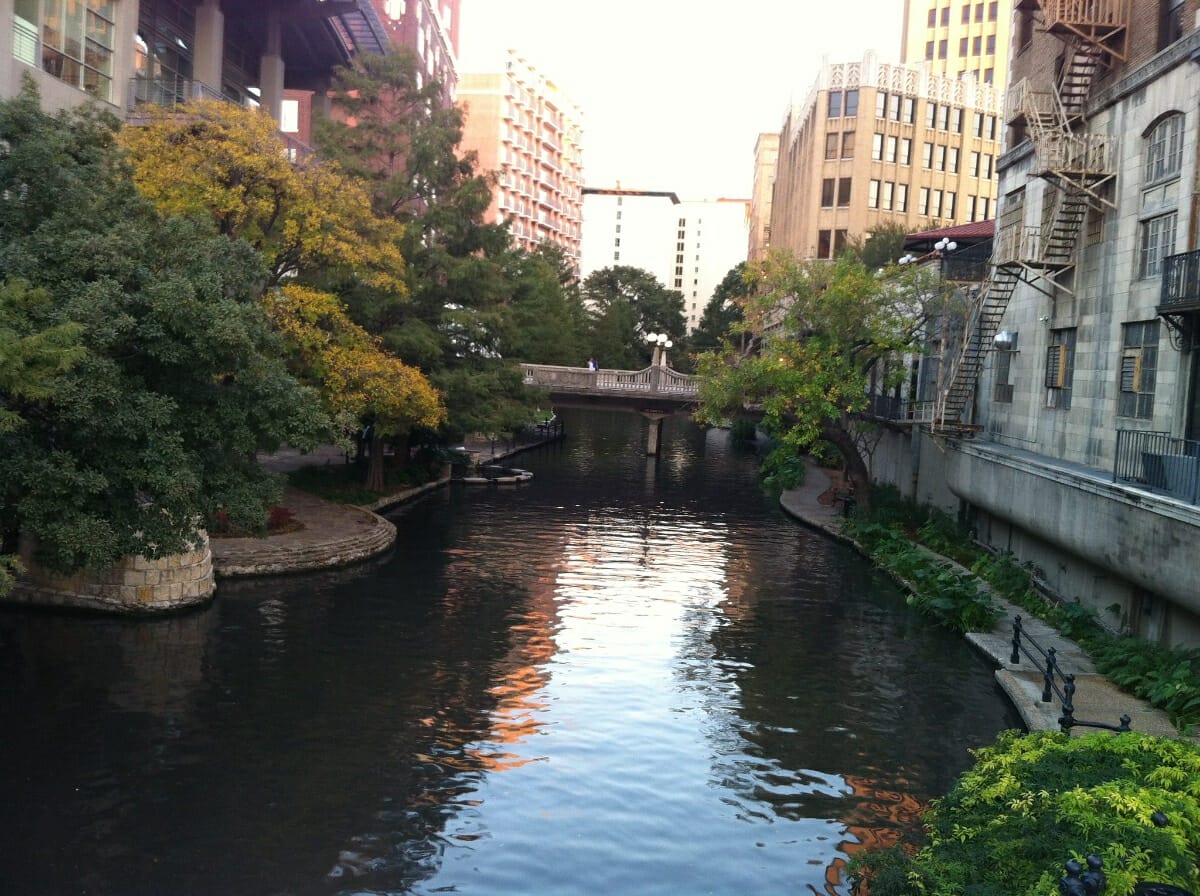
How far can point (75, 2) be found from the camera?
31188mm

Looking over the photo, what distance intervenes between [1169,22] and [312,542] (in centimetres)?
2585

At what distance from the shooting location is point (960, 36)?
108 metres

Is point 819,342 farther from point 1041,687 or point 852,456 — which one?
point 1041,687

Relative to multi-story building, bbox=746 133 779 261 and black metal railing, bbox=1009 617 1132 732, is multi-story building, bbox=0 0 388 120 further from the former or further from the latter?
multi-story building, bbox=746 133 779 261

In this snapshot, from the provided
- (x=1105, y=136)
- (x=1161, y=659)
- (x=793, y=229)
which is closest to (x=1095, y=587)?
(x=1161, y=659)

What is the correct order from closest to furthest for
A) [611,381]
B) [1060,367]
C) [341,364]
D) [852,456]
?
[1060,367], [341,364], [852,456], [611,381]

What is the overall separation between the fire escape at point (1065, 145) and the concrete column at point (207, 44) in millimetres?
27866

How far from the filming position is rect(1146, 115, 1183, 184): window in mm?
25469

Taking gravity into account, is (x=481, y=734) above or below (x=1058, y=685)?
below

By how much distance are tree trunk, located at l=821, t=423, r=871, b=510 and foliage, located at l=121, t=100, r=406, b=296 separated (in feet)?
55.3

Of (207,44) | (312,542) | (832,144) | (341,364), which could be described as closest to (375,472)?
(341,364)

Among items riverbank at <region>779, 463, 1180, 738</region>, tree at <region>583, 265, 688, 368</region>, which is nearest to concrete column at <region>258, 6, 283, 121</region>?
riverbank at <region>779, 463, 1180, 738</region>

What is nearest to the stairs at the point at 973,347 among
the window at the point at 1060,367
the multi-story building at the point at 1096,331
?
the multi-story building at the point at 1096,331

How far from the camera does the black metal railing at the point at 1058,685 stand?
16.4 m
